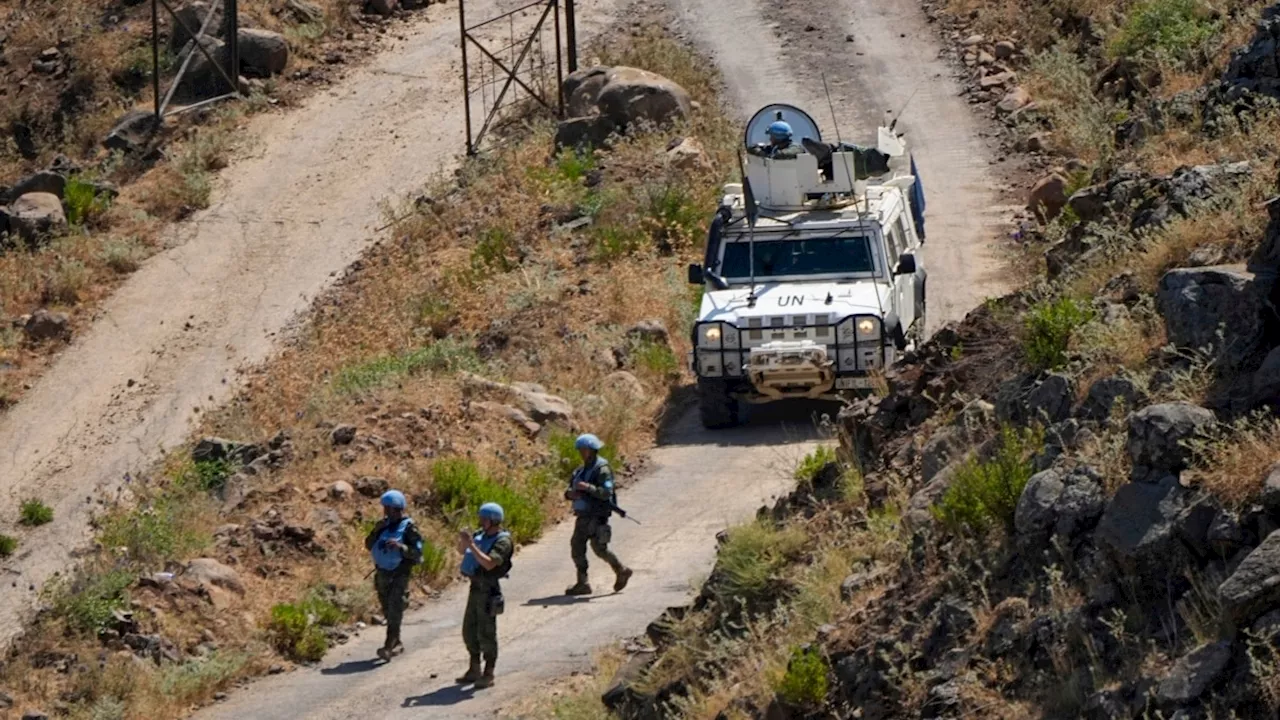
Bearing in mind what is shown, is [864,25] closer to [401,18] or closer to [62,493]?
[401,18]

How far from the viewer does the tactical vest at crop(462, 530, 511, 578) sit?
45.5 feet

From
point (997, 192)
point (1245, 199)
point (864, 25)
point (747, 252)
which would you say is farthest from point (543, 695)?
point (864, 25)

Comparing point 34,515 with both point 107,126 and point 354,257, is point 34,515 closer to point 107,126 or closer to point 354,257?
point 354,257

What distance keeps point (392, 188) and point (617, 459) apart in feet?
46.1

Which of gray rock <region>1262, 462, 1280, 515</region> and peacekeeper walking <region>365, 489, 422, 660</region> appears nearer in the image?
gray rock <region>1262, 462, 1280, 515</region>

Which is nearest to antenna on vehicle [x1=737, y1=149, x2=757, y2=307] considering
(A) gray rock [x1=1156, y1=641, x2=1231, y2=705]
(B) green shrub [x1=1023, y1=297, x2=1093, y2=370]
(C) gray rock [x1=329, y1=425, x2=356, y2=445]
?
(C) gray rock [x1=329, y1=425, x2=356, y2=445]

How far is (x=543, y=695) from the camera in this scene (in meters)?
13.5

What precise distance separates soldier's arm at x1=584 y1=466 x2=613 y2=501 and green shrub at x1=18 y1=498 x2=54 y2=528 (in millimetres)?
9725

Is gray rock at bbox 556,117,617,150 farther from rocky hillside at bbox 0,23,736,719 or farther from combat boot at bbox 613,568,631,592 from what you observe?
combat boot at bbox 613,568,631,592

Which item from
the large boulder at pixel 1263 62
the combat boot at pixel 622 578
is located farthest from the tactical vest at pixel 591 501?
the large boulder at pixel 1263 62

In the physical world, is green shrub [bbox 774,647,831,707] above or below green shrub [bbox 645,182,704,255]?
above

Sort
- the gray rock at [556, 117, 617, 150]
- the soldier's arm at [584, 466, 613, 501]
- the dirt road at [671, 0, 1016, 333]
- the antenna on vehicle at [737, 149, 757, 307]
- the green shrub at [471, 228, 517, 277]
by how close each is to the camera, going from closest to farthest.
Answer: the soldier's arm at [584, 466, 613, 501]
the antenna on vehicle at [737, 149, 757, 307]
the green shrub at [471, 228, 517, 277]
the dirt road at [671, 0, 1016, 333]
the gray rock at [556, 117, 617, 150]

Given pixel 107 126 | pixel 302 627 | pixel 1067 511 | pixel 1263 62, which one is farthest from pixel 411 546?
pixel 107 126

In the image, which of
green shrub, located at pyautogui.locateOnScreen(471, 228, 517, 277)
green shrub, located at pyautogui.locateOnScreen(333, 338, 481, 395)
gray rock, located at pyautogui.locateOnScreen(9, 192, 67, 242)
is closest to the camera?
green shrub, located at pyautogui.locateOnScreen(333, 338, 481, 395)
